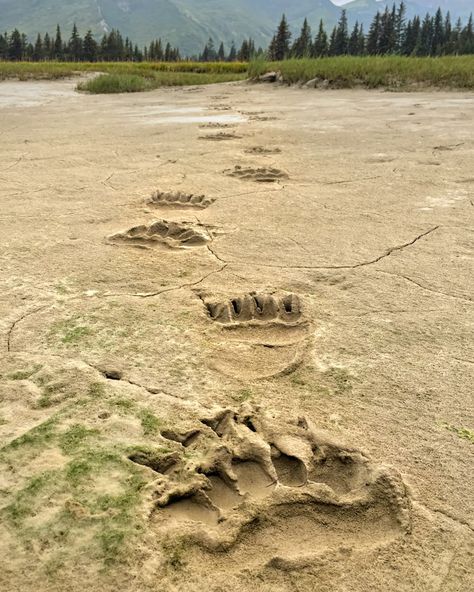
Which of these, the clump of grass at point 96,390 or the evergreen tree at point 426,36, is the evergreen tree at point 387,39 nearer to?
the evergreen tree at point 426,36

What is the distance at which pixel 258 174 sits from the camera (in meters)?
3.78

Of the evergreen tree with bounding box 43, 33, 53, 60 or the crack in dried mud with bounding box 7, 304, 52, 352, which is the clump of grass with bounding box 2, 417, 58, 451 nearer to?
the crack in dried mud with bounding box 7, 304, 52, 352

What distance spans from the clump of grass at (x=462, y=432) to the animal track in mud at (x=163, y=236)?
1.46 meters

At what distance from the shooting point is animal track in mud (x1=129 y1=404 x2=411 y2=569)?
41.9 inches

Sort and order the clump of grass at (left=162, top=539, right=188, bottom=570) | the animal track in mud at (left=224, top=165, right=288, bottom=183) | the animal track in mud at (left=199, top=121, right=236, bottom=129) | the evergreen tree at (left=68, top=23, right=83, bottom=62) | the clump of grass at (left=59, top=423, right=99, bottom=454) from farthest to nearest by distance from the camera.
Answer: the evergreen tree at (left=68, top=23, right=83, bottom=62), the animal track in mud at (left=199, top=121, right=236, bottom=129), the animal track in mud at (left=224, top=165, right=288, bottom=183), the clump of grass at (left=59, top=423, right=99, bottom=454), the clump of grass at (left=162, top=539, right=188, bottom=570)

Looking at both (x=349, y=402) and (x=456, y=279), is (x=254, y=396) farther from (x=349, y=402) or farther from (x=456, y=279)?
(x=456, y=279)

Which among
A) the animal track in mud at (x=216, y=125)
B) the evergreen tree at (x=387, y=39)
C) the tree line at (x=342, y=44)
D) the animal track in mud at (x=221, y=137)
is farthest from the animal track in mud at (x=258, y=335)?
the evergreen tree at (x=387, y=39)

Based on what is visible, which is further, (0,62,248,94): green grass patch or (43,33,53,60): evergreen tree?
(43,33,53,60): evergreen tree

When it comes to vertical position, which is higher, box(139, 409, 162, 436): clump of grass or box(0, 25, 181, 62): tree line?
box(0, 25, 181, 62): tree line

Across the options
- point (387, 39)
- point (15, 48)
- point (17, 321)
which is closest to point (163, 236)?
point (17, 321)

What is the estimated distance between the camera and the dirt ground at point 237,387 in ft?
3.37

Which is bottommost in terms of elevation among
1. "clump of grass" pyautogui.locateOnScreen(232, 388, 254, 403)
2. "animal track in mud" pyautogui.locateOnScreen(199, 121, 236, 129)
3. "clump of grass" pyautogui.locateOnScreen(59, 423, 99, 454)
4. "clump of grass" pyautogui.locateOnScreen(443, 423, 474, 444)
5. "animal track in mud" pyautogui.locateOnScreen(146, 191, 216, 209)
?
"clump of grass" pyautogui.locateOnScreen(59, 423, 99, 454)

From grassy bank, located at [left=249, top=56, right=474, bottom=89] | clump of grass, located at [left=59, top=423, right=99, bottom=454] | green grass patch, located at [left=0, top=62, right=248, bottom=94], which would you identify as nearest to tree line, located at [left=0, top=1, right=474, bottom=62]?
green grass patch, located at [left=0, top=62, right=248, bottom=94]

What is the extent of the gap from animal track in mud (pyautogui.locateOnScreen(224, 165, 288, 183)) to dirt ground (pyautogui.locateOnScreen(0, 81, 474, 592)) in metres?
0.22
